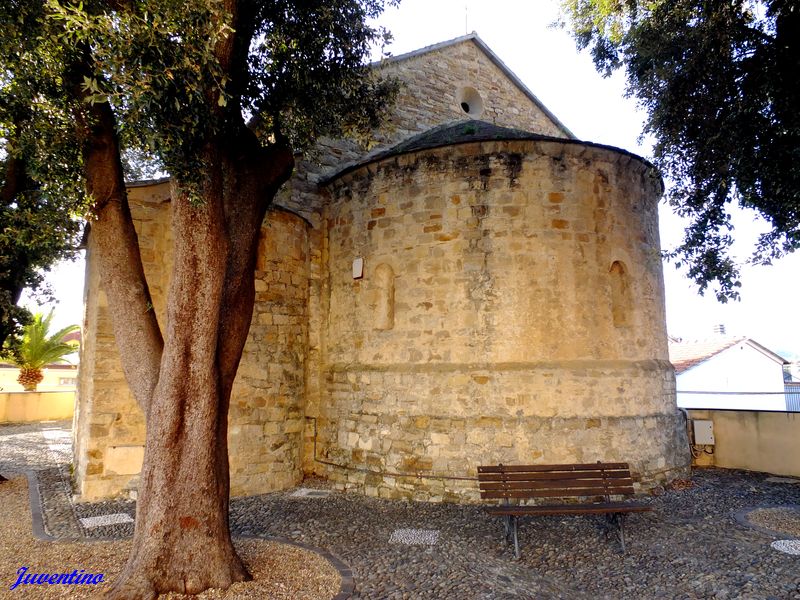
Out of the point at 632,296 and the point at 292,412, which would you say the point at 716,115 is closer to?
the point at 632,296

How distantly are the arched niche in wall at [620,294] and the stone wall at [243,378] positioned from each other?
5363mm

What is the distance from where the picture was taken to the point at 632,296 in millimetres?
8664

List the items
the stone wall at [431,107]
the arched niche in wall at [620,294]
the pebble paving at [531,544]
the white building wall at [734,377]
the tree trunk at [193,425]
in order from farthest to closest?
the white building wall at [734,377], the stone wall at [431,107], the arched niche in wall at [620,294], the pebble paving at [531,544], the tree trunk at [193,425]

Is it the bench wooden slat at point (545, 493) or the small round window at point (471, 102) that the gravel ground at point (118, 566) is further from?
the small round window at point (471, 102)

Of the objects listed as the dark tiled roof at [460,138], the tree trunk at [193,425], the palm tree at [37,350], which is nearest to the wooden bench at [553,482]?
the tree trunk at [193,425]

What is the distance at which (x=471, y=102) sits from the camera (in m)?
12.8

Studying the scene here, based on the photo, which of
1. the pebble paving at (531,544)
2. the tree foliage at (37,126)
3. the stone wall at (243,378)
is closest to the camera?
the pebble paving at (531,544)

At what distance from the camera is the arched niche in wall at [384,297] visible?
876 cm

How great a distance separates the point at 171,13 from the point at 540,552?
6427mm

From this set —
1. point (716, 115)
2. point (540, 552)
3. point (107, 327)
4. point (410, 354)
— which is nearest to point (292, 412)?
point (410, 354)

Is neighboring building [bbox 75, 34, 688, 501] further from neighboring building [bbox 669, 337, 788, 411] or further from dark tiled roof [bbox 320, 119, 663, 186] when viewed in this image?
neighboring building [bbox 669, 337, 788, 411]

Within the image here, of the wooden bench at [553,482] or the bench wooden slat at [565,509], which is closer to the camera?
the bench wooden slat at [565,509]

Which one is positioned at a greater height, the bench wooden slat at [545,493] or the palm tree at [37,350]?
the palm tree at [37,350]

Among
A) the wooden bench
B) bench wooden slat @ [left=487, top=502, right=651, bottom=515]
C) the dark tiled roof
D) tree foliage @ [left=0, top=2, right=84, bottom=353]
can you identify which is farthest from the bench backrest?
tree foliage @ [left=0, top=2, right=84, bottom=353]
